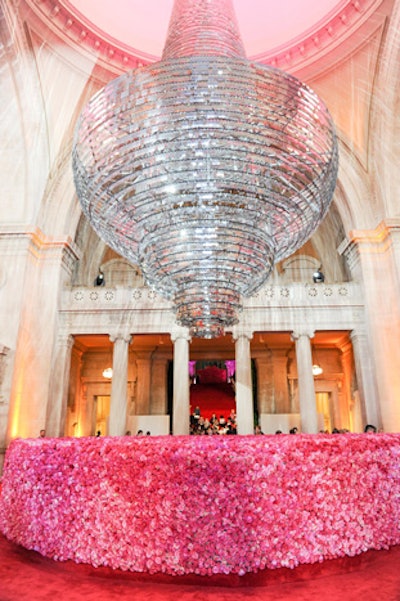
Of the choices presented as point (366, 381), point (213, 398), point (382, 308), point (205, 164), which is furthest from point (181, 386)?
point (205, 164)

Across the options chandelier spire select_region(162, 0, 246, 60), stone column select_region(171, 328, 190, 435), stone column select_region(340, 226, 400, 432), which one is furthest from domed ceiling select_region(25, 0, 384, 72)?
stone column select_region(171, 328, 190, 435)

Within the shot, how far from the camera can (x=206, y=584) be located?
2.31 metres

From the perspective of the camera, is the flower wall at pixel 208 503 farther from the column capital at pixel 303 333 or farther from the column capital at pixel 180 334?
the column capital at pixel 303 333

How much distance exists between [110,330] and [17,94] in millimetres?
6416

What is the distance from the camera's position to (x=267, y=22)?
11.0 metres

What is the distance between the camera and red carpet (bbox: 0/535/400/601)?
7.13 ft

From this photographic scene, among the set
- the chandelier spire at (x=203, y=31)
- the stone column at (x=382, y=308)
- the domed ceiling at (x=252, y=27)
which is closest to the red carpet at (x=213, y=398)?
the stone column at (x=382, y=308)

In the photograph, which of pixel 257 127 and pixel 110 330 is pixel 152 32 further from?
pixel 257 127

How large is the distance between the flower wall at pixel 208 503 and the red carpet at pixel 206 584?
0.20 ft

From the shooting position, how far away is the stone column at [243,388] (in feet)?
32.0

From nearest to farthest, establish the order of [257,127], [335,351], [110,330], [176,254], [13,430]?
[257,127], [176,254], [13,430], [110,330], [335,351]

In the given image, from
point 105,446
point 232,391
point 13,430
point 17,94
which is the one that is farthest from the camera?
point 232,391

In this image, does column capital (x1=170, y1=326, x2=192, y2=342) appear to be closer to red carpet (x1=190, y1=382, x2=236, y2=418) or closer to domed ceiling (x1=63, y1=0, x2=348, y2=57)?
red carpet (x1=190, y1=382, x2=236, y2=418)

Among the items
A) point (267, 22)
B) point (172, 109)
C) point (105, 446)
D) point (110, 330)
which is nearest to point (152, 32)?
point (267, 22)
